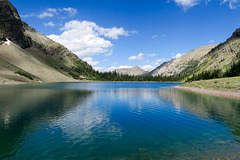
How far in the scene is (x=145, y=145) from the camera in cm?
1516

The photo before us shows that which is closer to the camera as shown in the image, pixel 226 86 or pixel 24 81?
pixel 226 86

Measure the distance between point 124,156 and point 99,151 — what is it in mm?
2532

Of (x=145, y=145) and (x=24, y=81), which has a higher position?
(x=24, y=81)

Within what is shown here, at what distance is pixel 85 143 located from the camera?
15.5 m

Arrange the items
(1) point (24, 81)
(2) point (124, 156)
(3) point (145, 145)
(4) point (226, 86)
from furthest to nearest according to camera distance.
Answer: (1) point (24, 81), (4) point (226, 86), (3) point (145, 145), (2) point (124, 156)

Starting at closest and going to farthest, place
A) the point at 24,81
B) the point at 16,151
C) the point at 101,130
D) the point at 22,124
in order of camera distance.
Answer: the point at 16,151, the point at 101,130, the point at 22,124, the point at 24,81

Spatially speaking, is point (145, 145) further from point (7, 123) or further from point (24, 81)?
point (24, 81)

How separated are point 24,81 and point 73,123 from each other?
154 m

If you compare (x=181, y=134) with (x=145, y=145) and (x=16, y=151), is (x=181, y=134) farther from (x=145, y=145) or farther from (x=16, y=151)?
(x=16, y=151)

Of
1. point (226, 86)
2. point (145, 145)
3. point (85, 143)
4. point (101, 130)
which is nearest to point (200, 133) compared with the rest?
point (145, 145)

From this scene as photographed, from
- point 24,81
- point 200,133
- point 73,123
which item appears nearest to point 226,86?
point 200,133

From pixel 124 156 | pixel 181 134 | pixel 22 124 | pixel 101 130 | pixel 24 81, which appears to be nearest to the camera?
pixel 124 156

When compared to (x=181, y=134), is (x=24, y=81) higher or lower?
higher

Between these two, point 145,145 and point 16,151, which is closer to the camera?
point 16,151
